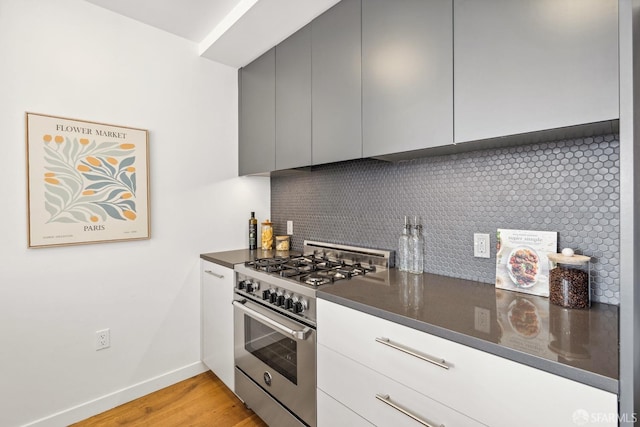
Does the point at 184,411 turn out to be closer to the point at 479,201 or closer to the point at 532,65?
the point at 479,201

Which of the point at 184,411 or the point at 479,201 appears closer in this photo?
the point at 479,201

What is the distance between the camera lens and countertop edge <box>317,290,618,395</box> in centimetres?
67

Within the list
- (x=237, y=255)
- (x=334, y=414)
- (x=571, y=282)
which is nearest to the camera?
(x=571, y=282)

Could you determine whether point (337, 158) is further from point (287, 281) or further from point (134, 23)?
point (134, 23)

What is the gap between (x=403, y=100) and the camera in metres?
1.37

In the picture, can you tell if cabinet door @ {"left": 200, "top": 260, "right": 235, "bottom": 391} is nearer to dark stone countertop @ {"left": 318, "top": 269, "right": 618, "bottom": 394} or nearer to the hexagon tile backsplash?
the hexagon tile backsplash

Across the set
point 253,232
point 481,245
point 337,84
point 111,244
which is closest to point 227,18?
point 337,84

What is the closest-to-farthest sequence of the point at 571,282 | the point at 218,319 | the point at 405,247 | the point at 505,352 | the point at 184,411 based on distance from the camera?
1. the point at 505,352
2. the point at 571,282
3. the point at 405,247
4. the point at 184,411
5. the point at 218,319

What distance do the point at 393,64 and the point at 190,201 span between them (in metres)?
1.70

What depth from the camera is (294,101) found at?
196 cm

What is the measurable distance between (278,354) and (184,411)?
856mm

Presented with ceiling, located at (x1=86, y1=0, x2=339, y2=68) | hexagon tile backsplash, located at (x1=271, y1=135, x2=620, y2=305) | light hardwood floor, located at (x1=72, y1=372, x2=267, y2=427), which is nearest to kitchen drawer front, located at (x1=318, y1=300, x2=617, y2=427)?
hexagon tile backsplash, located at (x1=271, y1=135, x2=620, y2=305)

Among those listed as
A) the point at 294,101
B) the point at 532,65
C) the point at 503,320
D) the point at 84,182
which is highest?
the point at 294,101

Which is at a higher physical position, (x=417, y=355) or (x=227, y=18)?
(x=227, y=18)
